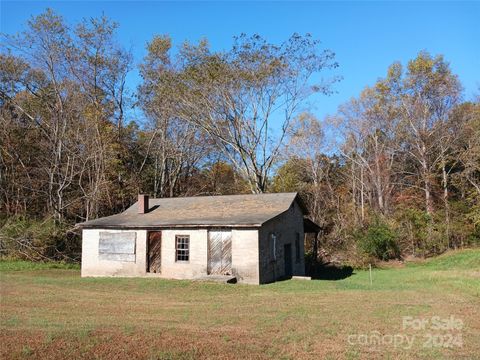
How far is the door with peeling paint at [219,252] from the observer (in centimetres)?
2153

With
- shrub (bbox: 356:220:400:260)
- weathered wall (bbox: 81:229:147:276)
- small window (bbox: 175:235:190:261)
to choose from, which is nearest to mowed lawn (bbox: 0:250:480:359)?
small window (bbox: 175:235:190:261)

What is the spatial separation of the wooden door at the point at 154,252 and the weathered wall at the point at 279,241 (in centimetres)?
551

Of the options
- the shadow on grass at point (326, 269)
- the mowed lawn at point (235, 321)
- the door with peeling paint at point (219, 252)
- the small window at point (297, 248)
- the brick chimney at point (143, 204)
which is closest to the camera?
the mowed lawn at point (235, 321)

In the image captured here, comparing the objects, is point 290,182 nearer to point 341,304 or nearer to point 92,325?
point 341,304

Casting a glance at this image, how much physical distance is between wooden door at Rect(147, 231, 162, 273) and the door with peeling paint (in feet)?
9.79

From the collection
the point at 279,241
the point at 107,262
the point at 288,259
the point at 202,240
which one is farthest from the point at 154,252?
the point at 288,259

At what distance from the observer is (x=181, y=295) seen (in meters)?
16.6

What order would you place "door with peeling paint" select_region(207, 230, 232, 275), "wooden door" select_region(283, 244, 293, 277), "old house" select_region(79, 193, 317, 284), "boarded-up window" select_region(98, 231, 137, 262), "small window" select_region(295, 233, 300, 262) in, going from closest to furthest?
"old house" select_region(79, 193, 317, 284) → "door with peeling paint" select_region(207, 230, 232, 275) → "boarded-up window" select_region(98, 231, 137, 262) → "wooden door" select_region(283, 244, 293, 277) → "small window" select_region(295, 233, 300, 262)

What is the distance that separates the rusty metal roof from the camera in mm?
22047

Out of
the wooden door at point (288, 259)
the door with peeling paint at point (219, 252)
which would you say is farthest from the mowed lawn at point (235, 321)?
the wooden door at point (288, 259)

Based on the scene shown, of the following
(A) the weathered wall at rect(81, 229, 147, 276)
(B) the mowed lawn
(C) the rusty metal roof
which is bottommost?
(B) the mowed lawn

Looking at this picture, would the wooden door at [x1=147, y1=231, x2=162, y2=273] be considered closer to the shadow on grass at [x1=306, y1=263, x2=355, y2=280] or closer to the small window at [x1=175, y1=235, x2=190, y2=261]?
the small window at [x1=175, y1=235, x2=190, y2=261]

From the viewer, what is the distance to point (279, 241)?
2350 cm

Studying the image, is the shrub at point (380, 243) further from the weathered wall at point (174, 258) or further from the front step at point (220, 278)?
the front step at point (220, 278)
